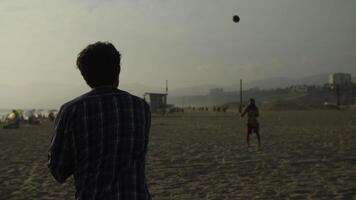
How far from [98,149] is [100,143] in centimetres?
3

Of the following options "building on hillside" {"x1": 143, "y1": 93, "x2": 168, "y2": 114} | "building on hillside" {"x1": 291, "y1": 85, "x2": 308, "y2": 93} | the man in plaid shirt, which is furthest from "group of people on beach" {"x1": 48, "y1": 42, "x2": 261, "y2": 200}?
"building on hillside" {"x1": 291, "y1": 85, "x2": 308, "y2": 93}

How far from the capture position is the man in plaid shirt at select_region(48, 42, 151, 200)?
7.37 feet

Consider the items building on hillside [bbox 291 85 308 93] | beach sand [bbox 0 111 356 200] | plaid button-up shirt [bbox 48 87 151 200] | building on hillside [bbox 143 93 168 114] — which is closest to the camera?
plaid button-up shirt [bbox 48 87 151 200]

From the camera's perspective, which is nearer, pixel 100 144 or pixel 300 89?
pixel 100 144

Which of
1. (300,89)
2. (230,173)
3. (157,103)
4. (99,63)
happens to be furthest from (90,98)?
(300,89)

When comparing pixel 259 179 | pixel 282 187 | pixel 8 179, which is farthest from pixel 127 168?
pixel 8 179

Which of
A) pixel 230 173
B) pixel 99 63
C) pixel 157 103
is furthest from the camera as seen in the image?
pixel 157 103

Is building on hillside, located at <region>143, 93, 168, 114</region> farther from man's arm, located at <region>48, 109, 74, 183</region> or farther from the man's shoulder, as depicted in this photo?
man's arm, located at <region>48, 109, 74, 183</region>

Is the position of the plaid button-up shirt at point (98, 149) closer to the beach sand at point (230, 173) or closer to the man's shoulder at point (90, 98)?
the man's shoulder at point (90, 98)

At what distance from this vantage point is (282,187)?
25.4 feet

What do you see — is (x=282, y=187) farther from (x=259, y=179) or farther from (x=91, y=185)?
(x=91, y=185)

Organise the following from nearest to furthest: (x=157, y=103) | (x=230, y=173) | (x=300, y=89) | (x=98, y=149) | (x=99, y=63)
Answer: (x=98, y=149) < (x=99, y=63) < (x=230, y=173) < (x=157, y=103) < (x=300, y=89)

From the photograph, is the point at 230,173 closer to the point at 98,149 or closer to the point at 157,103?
the point at 98,149

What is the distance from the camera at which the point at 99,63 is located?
2389mm
